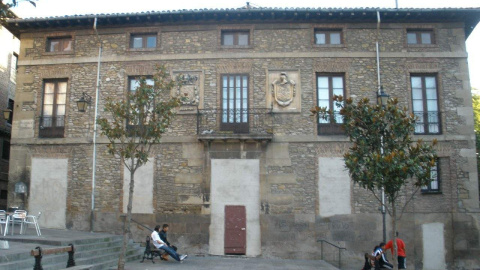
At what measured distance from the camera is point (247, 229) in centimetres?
1526

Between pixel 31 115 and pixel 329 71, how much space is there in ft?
36.9

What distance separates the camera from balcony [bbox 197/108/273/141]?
15797 millimetres

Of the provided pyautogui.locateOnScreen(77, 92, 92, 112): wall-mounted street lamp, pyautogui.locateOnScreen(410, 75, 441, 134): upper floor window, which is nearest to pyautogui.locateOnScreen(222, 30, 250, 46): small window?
pyautogui.locateOnScreen(77, 92, 92, 112): wall-mounted street lamp

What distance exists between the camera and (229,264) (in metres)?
13.2

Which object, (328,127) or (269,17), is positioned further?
(269,17)

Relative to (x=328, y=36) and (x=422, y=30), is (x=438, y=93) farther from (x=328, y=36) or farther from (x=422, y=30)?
(x=328, y=36)

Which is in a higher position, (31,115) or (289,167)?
(31,115)

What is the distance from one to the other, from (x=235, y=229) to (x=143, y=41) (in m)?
7.79

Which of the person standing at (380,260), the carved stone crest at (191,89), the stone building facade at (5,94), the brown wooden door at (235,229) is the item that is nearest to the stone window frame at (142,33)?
the carved stone crest at (191,89)

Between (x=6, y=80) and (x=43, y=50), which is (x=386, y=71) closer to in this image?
(x=43, y=50)

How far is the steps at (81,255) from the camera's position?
30.4ft

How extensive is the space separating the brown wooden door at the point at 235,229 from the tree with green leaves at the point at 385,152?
19.1 feet

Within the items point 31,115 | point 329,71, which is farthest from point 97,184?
point 329,71

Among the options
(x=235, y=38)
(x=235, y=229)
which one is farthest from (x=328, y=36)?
(x=235, y=229)
